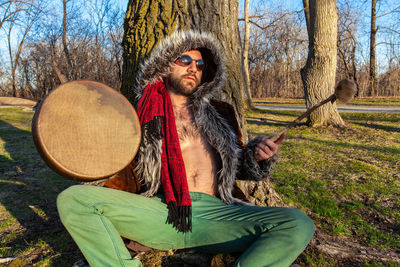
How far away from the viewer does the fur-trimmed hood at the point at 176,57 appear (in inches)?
84.0

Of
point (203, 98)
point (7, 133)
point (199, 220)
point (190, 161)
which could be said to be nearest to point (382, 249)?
point (199, 220)

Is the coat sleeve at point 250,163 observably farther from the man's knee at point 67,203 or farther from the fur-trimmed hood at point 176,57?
the man's knee at point 67,203

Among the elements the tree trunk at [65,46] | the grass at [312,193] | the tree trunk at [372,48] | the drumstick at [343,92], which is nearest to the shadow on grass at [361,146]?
the grass at [312,193]

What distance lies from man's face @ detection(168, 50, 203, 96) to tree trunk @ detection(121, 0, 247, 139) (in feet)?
1.56

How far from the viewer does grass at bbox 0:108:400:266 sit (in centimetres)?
224

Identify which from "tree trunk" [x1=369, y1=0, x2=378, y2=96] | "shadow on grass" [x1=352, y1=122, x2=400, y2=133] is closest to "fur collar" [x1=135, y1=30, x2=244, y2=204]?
"shadow on grass" [x1=352, y1=122, x2=400, y2=133]

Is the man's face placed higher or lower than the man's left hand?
higher

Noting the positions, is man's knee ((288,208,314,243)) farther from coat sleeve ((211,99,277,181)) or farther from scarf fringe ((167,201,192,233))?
scarf fringe ((167,201,192,233))

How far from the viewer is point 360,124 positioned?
7.12 m

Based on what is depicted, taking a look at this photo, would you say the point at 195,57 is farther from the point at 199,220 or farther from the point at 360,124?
the point at 360,124

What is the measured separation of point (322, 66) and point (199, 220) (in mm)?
6057

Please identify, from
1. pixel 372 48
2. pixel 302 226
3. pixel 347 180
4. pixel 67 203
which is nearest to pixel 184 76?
pixel 67 203

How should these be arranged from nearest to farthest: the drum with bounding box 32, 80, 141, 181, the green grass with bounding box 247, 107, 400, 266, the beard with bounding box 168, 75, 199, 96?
the drum with bounding box 32, 80, 141, 181, the beard with bounding box 168, 75, 199, 96, the green grass with bounding box 247, 107, 400, 266

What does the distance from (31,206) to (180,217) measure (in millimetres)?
2086
